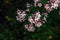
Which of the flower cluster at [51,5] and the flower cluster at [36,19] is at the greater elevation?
the flower cluster at [51,5]

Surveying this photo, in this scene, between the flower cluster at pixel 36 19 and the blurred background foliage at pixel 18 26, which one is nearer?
the flower cluster at pixel 36 19

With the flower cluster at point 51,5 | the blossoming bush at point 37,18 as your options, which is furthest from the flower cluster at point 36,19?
the flower cluster at point 51,5

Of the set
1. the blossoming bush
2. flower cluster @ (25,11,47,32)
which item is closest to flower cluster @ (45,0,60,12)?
the blossoming bush

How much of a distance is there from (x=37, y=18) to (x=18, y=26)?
3.56ft

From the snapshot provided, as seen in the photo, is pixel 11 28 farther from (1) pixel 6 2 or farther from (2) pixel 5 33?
(1) pixel 6 2

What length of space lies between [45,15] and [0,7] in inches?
63.7

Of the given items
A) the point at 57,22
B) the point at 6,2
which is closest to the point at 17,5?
the point at 6,2

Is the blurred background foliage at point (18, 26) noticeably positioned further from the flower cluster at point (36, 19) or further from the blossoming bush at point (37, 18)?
the flower cluster at point (36, 19)

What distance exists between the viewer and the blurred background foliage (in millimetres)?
4066

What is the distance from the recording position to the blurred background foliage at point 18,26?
13.3ft

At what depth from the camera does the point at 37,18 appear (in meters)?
3.51

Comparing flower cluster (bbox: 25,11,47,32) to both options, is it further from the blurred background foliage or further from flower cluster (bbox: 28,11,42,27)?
the blurred background foliage

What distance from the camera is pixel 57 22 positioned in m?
4.58

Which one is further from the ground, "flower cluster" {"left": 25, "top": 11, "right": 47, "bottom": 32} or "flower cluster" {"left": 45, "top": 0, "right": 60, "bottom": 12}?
"flower cluster" {"left": 45, "top": 0, "right": 60, "bottom": 12}
